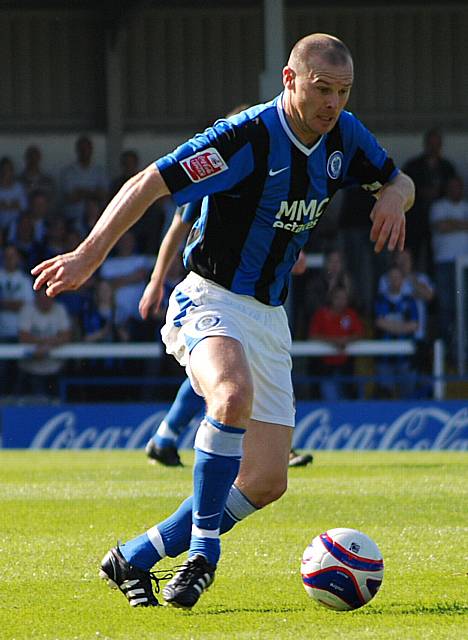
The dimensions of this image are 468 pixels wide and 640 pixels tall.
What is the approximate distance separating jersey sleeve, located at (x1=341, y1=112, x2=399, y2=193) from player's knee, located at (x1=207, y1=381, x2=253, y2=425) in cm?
127

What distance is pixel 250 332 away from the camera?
5.43m

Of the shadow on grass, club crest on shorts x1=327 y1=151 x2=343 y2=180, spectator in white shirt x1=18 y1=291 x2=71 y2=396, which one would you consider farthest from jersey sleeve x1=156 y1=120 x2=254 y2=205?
spectator in white shirt x1=18 y1=291 x2=71 y2=396

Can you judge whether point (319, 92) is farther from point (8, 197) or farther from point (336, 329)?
point (8, 197)

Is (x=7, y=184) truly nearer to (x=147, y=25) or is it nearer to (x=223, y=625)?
(x=147, y=25)

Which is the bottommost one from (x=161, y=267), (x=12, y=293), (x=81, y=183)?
(x=12, y=293)

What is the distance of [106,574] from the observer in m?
5.25

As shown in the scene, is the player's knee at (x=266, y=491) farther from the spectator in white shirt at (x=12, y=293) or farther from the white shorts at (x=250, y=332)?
the spectator in white shirt at (x=12, y=293)

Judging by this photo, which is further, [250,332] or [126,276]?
[126,276]

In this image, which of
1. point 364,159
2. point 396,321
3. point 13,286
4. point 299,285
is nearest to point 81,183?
point 13,286

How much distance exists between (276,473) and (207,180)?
1158mm

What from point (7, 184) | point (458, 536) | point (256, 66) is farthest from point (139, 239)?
point (458, 536)

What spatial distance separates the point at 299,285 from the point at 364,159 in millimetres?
13143

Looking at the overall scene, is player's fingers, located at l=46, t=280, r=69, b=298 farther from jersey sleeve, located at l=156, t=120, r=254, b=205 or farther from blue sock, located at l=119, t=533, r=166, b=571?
blue sock, located at l=119, t=533, r=166, b=571

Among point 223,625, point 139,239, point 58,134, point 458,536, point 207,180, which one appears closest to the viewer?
point 223,625
